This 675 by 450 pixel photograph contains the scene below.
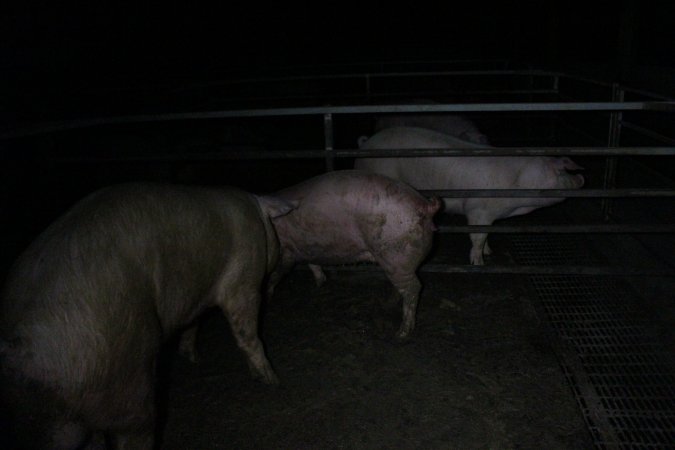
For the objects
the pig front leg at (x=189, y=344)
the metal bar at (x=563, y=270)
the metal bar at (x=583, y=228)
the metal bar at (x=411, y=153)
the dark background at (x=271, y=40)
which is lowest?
the pig front leg at (x=189, y=344)

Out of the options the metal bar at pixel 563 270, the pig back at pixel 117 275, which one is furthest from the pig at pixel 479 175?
the pig back at pixel 117 275

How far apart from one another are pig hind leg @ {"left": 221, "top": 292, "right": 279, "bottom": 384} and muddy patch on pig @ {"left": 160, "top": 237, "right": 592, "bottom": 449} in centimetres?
8

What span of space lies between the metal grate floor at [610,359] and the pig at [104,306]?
1.85 metres

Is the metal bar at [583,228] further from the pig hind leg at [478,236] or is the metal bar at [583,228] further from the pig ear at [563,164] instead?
the pig ear at [563,164]

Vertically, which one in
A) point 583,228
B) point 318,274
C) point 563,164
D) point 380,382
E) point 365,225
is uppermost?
point 563,164

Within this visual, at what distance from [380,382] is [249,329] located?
730mm

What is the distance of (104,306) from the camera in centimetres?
159

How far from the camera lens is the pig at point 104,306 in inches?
57.0

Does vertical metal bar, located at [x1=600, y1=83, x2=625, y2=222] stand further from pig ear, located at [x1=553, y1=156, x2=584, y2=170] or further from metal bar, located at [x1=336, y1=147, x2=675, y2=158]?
metal bar, located at [x1=336, y1=147, x2=675, y2=158]

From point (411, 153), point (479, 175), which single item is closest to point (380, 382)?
point (411, 153)

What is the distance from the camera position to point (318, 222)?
3.04m

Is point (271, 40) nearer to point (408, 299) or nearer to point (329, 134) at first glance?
point (329, 134)

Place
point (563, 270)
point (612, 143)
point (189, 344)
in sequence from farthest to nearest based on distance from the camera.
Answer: point (612, 143)
point (563, 270)
point (189, 344)

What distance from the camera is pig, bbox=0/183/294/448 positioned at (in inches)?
57.0
